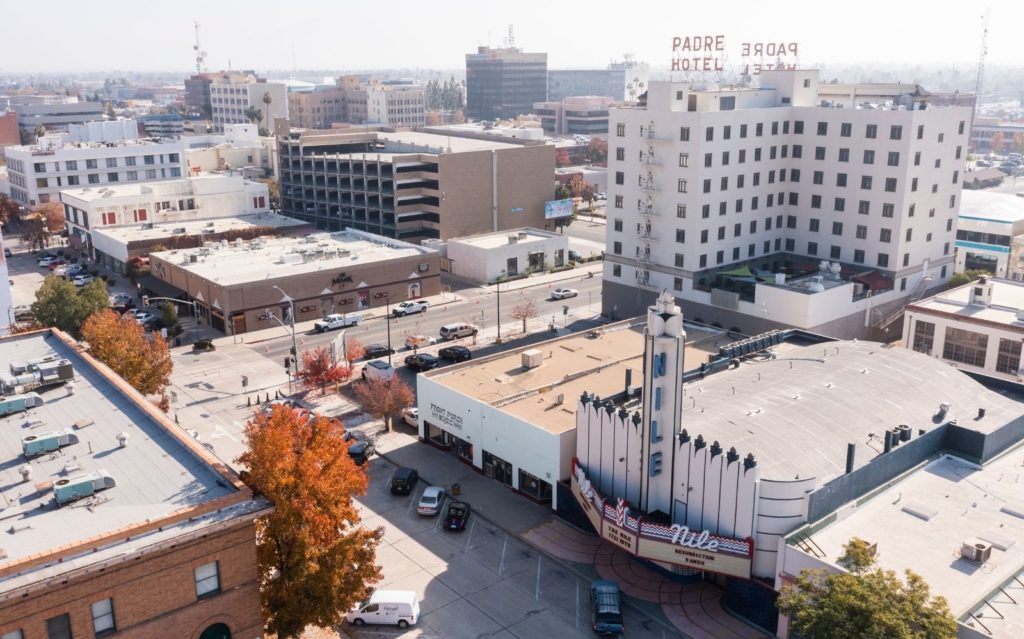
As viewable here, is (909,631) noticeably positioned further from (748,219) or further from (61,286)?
(61,286)

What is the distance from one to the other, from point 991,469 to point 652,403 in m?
21.7

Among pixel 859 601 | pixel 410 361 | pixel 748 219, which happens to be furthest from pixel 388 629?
pixel 748 219

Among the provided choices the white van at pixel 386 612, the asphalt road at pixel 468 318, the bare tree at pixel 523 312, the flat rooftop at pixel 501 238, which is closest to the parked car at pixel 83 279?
the asphalt road at pixel 468 318

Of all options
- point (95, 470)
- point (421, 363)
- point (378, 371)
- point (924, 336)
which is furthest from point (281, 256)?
point (924, 336)

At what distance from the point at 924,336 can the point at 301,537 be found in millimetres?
63464

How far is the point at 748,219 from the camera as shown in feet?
307

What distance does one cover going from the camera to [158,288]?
10794cm

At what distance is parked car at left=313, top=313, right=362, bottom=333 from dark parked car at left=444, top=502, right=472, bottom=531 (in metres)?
46.3

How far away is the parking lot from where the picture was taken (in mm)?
44938

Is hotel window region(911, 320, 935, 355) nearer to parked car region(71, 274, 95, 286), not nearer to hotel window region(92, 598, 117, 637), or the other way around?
hotel window region(92, 598, 117, 637)

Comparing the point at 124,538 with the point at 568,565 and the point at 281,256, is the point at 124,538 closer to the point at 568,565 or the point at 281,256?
the point at 568,565

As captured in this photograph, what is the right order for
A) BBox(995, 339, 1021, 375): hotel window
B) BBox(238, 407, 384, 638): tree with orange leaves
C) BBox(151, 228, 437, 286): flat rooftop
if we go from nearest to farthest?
BBox(238, 407, 384, 638): tree with orange leaves < BBox(995, 339, 1021, 375): hotel window < BBox(151, 228, 437, 286): flat rooftop

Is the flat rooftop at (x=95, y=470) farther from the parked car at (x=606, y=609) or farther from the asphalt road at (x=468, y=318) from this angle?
the asphalt road at (x=468, y=318)

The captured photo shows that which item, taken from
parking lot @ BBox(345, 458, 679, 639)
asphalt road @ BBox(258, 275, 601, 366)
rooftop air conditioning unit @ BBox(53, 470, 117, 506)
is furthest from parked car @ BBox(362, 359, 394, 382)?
rooftop air conditioning unit @ BBox(53, 470, 117, 506)
